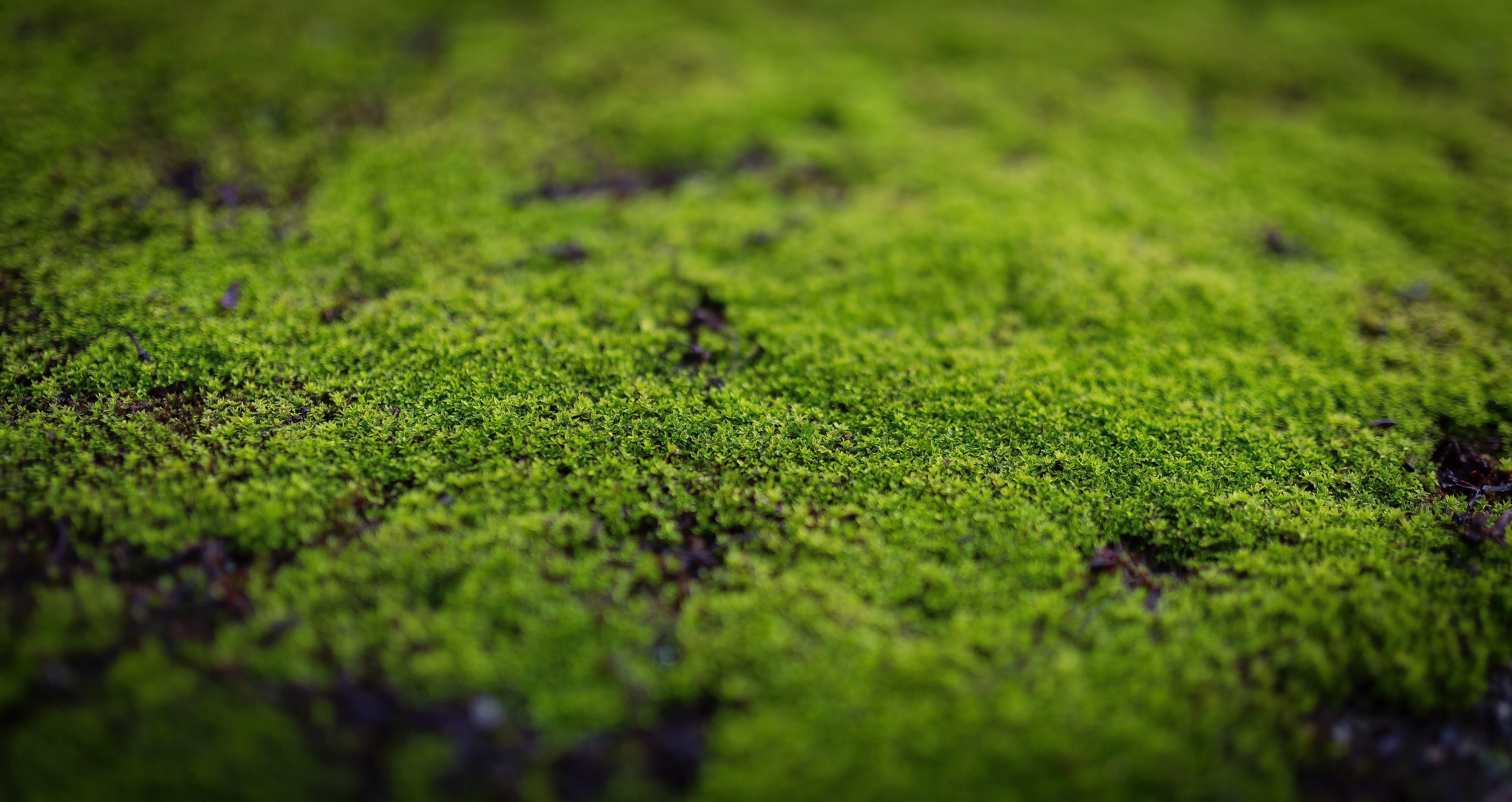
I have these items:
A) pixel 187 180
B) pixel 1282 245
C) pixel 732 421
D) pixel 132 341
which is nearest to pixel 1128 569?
pixel 732 421

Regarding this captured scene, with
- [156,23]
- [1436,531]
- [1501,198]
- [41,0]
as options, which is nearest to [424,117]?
[156,23]

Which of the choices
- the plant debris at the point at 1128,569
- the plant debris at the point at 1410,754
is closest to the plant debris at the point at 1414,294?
the plant debris at the point at 1410,754

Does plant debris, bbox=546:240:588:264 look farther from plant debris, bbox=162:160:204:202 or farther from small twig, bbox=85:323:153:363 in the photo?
plant debris, bbox=162:160:204:202

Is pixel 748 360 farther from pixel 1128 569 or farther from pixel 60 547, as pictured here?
pixel 60 547

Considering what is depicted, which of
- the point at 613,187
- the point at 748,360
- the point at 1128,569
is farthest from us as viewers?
the point at 613,187

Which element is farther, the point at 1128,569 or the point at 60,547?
the point at 1128,569

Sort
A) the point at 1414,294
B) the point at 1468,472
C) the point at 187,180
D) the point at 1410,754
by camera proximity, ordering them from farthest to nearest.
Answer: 1. the point at 187,180
2. the point at 1414,294
3. the point at 1468,472
4. the point at 1410,754

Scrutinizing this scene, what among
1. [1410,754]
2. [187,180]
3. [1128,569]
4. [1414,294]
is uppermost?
[187,180]

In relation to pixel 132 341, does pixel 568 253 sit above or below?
above
